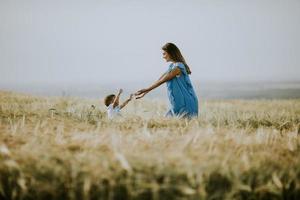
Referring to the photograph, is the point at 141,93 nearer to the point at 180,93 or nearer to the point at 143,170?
the point at 180,93

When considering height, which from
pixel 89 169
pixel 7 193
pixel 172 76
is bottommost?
pixel 7 193

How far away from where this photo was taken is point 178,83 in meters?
6.70

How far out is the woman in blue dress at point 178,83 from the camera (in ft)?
21.3

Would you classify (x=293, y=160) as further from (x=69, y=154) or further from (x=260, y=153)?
(x=69, y=154)

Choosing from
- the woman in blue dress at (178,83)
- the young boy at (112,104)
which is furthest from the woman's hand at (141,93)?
the young boy at (112,104)

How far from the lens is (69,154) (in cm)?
262

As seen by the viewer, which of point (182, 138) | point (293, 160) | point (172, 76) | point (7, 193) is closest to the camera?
point (7, 193)

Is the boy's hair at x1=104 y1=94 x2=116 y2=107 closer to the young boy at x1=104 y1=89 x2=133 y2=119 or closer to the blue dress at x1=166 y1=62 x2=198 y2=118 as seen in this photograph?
the young boy at x1=104 y1=89 x2=133 y2=119

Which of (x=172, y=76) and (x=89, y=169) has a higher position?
(x=172, y=76)

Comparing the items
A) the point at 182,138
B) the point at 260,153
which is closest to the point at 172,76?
the point at 182,138

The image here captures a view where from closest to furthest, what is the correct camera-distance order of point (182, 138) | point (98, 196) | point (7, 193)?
point (98, 196)
point (7, 193)
point (182, 138)

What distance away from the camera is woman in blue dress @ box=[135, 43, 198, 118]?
6504 millimetres

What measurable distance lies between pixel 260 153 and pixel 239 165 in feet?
1.31

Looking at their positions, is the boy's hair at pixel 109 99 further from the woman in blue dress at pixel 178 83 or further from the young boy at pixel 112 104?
the woman in blue dress at pixel 178 83
